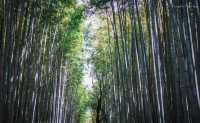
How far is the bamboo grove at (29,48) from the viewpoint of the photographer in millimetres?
Answer: 5887

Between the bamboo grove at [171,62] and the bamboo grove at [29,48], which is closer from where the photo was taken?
the bamboo grove at [171,62]

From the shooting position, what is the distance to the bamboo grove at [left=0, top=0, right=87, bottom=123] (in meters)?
5.89

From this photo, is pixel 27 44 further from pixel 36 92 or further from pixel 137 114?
pixel 137 114

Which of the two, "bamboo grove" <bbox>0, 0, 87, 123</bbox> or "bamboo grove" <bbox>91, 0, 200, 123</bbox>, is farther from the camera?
"bamboo grove" <bbox>0, 0, 87, 123</bbox>

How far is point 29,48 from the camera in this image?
23.1 ft

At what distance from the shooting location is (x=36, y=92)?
816 cm

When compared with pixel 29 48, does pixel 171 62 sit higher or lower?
lower

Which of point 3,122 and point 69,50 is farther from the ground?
point 69,50

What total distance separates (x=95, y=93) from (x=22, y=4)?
57.2ft

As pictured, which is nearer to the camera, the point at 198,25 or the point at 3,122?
the point at 198,25

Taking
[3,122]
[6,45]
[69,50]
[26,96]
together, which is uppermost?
[69,50]

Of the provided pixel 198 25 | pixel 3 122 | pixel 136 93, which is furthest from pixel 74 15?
pixel 198 25

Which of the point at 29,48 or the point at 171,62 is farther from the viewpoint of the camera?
the point at 29,48

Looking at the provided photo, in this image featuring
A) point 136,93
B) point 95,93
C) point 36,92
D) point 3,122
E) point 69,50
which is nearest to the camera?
point 3,122
